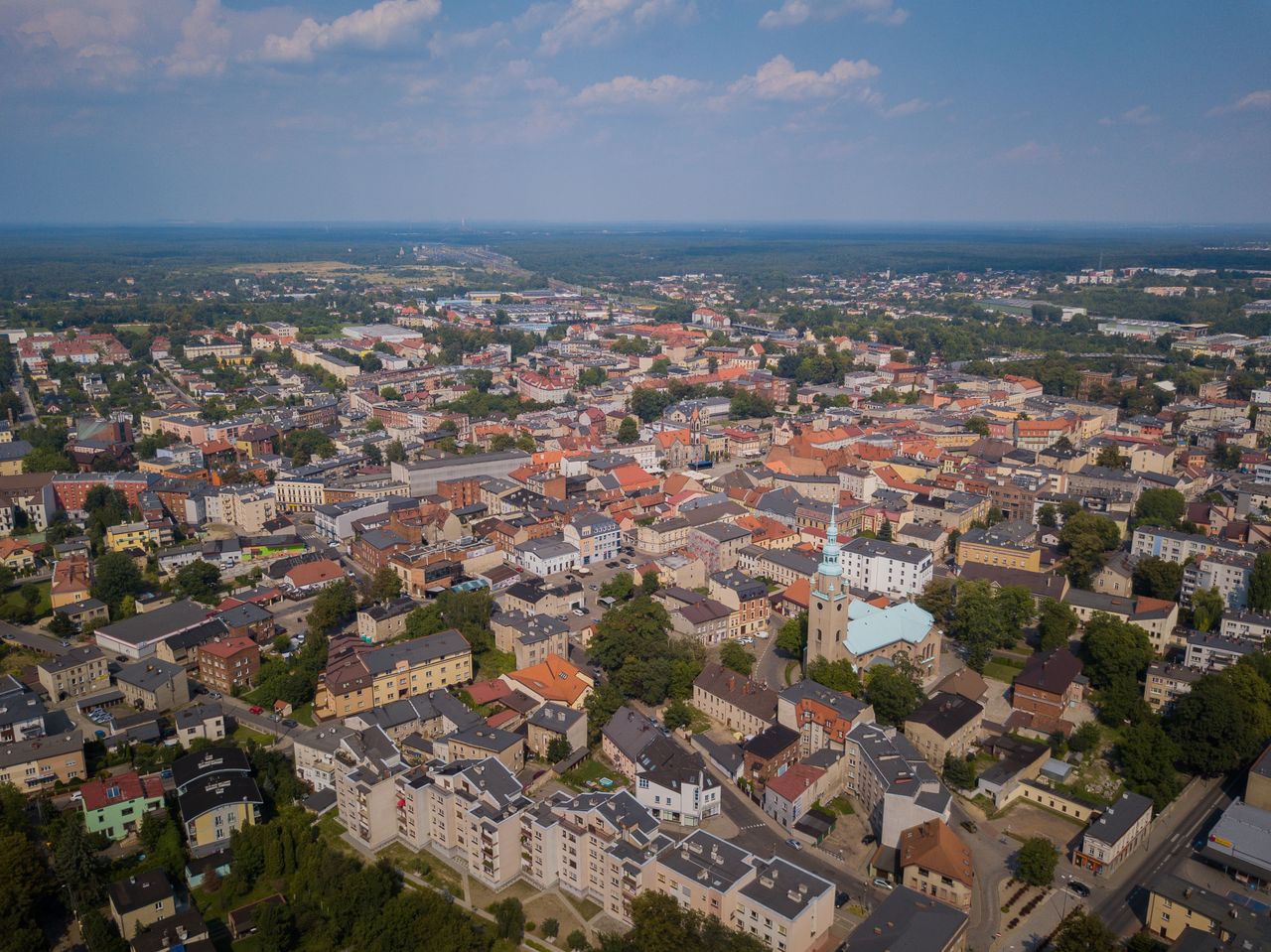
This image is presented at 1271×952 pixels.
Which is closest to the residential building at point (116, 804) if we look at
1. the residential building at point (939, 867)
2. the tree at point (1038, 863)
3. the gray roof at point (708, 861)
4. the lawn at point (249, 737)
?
the lawn at point (249, 737)

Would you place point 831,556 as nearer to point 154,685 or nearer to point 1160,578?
point 1160,578

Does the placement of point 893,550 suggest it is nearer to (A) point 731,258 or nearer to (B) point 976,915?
(B) point 976,915

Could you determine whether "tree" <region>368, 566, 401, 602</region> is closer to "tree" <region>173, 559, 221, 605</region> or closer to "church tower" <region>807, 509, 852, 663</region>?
"tree" <region>173, 559, 221, 605</region>

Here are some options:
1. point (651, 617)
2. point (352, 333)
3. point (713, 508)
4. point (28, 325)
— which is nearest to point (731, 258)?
point (352, 333)

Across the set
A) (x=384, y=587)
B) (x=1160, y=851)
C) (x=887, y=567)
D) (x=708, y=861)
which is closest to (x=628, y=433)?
(x=887, y=567)

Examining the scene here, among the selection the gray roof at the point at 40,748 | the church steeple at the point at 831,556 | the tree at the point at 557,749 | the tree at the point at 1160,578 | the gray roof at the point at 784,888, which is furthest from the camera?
the tree at the point at 1160,578

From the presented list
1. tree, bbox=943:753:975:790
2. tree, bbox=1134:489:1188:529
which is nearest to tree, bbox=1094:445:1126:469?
tree, bbox=1134:489:1188:529

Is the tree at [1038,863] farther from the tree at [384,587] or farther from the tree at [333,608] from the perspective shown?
the tree at [384,587]
